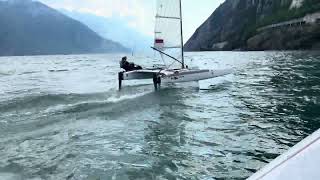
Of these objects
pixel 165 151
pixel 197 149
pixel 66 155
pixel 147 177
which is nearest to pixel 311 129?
pixel 197 149

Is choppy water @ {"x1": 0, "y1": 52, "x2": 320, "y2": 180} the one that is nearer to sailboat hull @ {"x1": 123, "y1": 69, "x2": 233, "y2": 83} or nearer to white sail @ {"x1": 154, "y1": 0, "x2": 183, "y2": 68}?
sailboat hull @ {"x1": 123, "y1": 69, "x2": 233, "y2": 83}

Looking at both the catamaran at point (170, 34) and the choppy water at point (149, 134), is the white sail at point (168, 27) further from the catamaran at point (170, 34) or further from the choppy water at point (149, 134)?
the choppy water at point (149, 134)

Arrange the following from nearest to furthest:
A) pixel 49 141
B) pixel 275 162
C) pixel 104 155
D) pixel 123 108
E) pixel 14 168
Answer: pixel 275 162 < pixel 14 168 < pixel 104 155 < pixel 49 141 < pixel 123 108

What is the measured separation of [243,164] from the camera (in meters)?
10.6

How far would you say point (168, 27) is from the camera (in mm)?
32781

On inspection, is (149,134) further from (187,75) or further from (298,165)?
(187,75)

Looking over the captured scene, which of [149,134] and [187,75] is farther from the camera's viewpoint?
[187,75]

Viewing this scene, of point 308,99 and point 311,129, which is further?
point 308,99

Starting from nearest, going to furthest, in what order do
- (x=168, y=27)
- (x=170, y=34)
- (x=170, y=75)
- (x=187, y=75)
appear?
(x=170, y=75) → (x=187, y=75) → (x=168, y=27) → (x=170, y=34)

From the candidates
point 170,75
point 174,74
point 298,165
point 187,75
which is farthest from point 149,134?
point 187,75

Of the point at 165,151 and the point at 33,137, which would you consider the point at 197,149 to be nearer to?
the point at 165,151

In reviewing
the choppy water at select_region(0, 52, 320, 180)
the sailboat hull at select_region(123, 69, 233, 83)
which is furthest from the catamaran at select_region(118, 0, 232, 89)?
the choppy water at select_region(0, 52, 320, 180)

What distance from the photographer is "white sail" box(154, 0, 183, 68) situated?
Result: 32.5m

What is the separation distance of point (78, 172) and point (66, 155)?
5.78ft
